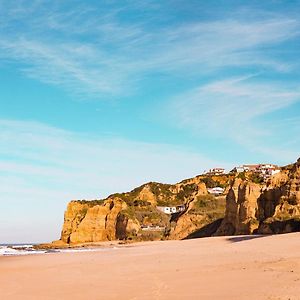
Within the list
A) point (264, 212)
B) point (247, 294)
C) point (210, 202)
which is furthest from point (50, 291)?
point (210, 202)

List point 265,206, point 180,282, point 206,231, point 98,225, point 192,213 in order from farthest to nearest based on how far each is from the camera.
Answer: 1. point 98,225
2. point 192,213
3. point 206,231
4. point 265,206
5. point 180,282

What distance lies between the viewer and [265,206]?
48.6 m

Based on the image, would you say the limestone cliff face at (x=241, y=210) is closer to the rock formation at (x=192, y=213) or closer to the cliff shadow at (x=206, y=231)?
the rock formation at (x=192, y=213)

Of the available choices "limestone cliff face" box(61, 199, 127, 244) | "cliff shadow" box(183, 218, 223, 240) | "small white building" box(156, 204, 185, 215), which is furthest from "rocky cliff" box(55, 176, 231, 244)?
"small white building" box(156, 204, 185, 215)

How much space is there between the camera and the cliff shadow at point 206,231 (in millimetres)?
55406

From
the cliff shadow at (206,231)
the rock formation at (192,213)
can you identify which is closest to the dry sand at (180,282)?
the rock formation at (192,213)

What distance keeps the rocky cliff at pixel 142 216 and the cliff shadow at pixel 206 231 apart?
1.09 metres

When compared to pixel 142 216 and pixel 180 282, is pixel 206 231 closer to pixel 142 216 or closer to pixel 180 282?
pixel 142 216

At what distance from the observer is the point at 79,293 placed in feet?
38.0

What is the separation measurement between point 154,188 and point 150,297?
83184mm

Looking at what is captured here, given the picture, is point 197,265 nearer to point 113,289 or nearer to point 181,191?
point 113,289

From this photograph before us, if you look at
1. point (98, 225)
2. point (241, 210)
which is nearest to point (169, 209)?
point (98, 225)

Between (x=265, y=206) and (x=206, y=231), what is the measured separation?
10.5 metres

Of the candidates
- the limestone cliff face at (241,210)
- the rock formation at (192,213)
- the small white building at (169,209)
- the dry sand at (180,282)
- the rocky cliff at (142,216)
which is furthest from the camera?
the small white building at (169,209)
